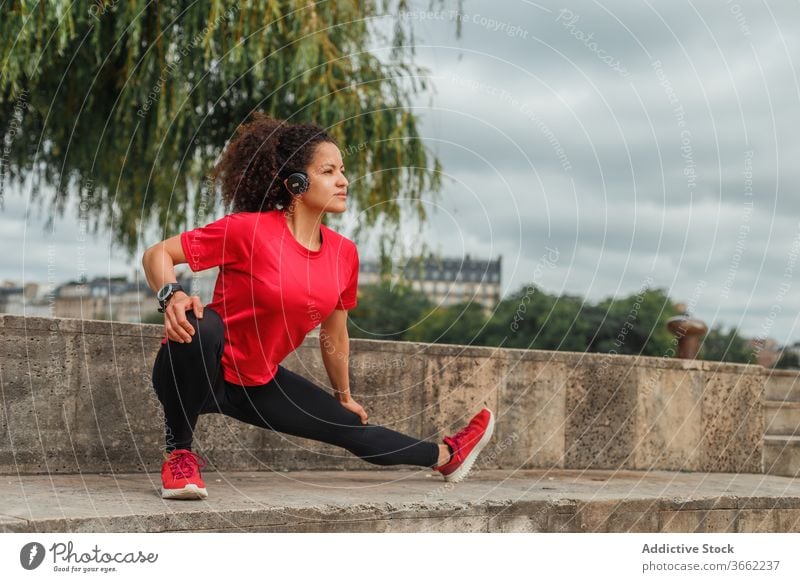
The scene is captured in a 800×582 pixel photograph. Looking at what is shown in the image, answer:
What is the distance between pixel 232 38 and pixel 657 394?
16.4 feet

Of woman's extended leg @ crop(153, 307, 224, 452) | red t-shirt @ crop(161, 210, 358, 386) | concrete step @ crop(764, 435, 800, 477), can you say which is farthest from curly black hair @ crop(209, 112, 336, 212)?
concrete step @ crop(764, 435, 800, 477)

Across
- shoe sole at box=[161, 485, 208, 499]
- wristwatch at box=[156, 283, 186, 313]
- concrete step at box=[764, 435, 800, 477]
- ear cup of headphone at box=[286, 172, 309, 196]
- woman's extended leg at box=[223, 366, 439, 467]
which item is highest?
ear cup of headphone at box=[286, 172, 309, 196]

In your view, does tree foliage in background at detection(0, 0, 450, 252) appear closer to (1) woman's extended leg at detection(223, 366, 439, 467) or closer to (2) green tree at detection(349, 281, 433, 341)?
(1) woman's extended leg at detection(223, 366, 439, 467)

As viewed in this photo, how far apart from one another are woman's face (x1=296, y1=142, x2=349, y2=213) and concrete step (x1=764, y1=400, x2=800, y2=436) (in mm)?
6445

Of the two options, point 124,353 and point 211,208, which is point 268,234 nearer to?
point 124,353

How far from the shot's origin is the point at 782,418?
30.4 feet

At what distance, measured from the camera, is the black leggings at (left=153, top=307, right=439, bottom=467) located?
397cm

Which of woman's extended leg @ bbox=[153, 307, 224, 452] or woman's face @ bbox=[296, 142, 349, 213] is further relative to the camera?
woman's face @ bbox=[296, 142, 349, 213]

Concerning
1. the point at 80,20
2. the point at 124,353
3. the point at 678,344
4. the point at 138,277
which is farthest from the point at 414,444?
the point at 138,277

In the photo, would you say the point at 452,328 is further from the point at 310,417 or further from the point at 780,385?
the point at 310,417

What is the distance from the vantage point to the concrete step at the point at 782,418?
9.19 meters

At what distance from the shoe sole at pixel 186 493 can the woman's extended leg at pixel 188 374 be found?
0.79 feet

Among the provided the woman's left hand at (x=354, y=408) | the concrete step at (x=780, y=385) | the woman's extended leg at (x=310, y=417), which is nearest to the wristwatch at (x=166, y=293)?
the woman's extended leg at (x=310, y=417)

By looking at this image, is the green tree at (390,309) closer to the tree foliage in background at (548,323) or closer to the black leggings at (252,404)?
the tree foliage in background at (548,323)
